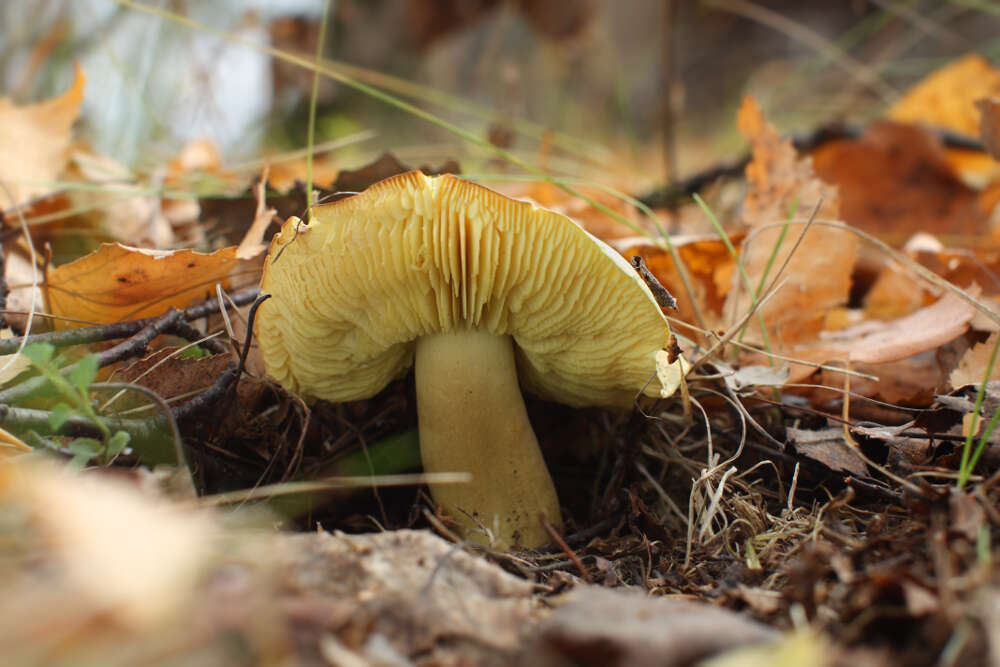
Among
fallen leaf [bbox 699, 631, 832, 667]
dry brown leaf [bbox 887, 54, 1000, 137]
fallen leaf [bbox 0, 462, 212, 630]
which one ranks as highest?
dry brown leaf [bbox 887, 54, 1000, 137]

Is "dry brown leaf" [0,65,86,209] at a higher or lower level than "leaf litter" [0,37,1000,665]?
higher

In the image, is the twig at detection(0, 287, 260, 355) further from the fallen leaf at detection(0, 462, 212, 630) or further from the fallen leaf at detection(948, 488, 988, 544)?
the fallen leaf at detection(948, 488, 988, 544)

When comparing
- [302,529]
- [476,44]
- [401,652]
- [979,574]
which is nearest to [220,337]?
[302,529]

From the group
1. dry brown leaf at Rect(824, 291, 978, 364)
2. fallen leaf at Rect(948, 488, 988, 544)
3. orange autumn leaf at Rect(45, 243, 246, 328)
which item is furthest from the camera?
dry brown leaf at Rect(824, 291, 978, 364)

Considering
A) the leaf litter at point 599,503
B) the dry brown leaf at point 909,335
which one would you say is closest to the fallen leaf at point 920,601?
the leaf litter at point 599,503

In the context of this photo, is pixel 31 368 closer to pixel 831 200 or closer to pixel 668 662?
pixel 668 662

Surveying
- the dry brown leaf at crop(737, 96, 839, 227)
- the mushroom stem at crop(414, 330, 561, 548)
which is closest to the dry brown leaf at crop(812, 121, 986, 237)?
the dry brown leaf at crop(737, 96, 839, 227)
